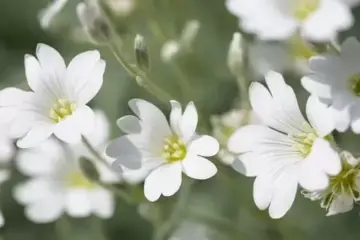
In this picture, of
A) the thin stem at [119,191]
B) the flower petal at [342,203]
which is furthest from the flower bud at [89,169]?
the flower petal at [342,203]

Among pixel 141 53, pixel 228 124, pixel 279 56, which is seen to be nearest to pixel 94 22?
pixel 141 53

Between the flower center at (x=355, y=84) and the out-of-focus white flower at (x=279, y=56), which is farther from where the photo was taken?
the out-of-focus white flower at (x=279, y=56)

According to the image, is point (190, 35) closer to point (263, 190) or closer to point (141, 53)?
point (141, 53)

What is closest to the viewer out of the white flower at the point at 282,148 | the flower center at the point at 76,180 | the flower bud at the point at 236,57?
the white flower at the point at 282,148

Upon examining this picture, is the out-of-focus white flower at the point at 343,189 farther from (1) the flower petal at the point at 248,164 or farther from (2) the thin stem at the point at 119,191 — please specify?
(2) the thin stem at the point at 119,191

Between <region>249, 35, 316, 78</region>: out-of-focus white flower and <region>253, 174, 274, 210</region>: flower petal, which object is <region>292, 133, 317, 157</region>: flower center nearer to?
<region>253, 174, 274, 210</region>: flower petal
